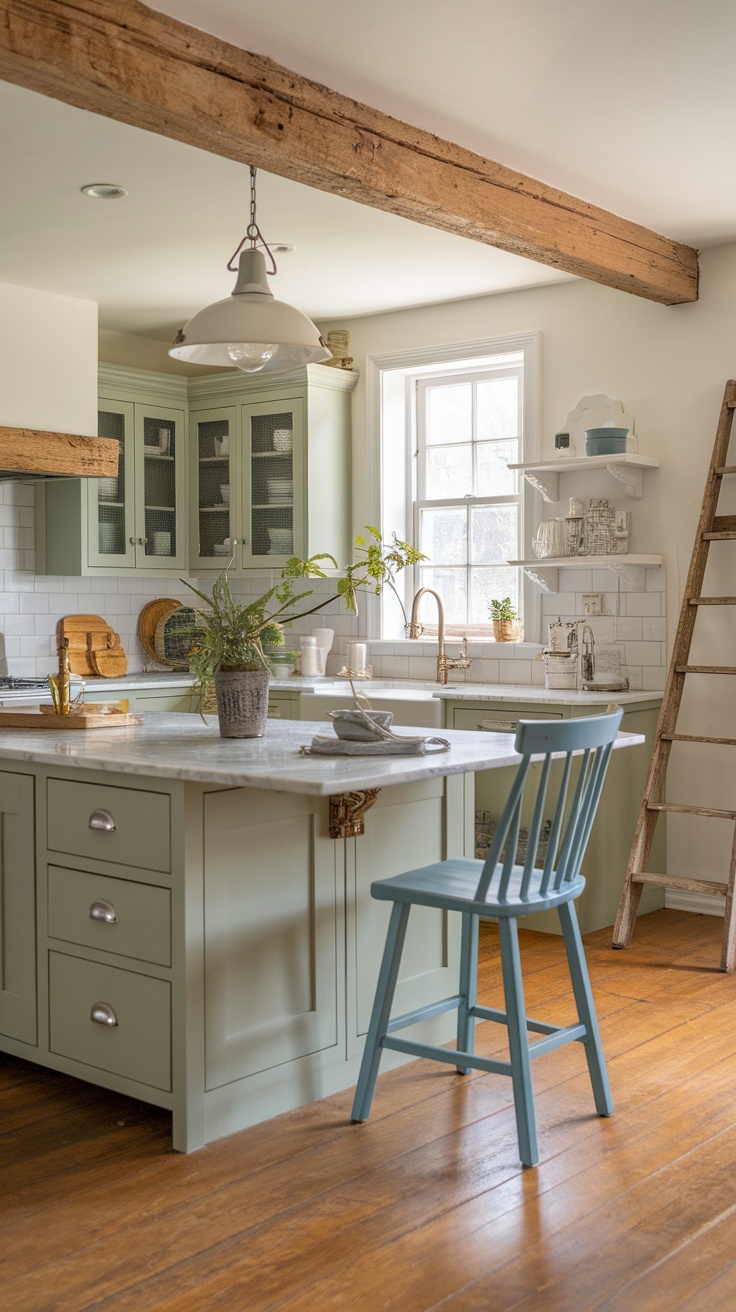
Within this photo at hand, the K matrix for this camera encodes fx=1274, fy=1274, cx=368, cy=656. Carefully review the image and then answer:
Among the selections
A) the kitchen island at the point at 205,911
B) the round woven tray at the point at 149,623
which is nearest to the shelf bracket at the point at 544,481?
the round woven tray at the point at 149,623

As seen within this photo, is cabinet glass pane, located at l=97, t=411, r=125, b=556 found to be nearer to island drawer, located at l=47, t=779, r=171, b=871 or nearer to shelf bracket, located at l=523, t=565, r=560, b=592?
shelf bracket, located at l=523, t=565, r=560, b=592

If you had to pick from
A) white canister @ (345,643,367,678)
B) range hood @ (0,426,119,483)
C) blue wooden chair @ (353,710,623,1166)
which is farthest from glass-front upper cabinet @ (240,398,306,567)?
blue wooden chair @ (353,710,623,1166)

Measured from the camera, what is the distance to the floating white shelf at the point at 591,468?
5.14 m

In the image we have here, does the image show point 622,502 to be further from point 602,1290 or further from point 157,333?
point 602,1290

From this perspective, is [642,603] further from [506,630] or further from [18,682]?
[18,682]

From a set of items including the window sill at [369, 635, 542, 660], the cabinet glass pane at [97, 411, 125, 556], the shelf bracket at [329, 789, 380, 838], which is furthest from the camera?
the cabinet glass pane at [97, 411, 125, 556]

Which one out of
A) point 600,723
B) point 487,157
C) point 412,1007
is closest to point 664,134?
point 487,157

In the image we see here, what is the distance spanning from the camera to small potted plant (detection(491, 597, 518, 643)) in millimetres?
5777

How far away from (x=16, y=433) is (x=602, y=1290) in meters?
4.21

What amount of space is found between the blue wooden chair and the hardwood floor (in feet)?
0.49

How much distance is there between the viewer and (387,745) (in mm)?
3141

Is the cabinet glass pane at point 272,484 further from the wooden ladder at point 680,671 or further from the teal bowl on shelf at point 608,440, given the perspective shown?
the wooden ladder at point 680,671

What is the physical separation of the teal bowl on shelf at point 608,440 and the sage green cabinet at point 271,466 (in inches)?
59.4

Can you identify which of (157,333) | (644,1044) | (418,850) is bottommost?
(644,1044)
